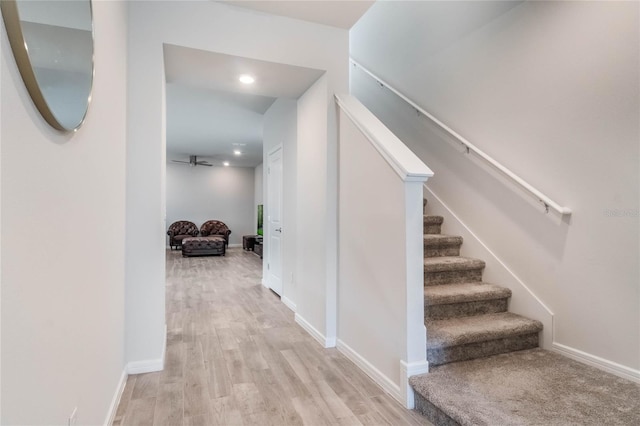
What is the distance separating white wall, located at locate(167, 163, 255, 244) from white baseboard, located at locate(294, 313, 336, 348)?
26.6ft

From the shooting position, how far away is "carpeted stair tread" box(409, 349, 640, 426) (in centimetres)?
159

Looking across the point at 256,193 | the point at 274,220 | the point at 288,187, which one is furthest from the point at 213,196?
the point at 288,187

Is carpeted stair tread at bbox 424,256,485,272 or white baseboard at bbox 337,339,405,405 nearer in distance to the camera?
white baseboard at bbox 337,339,405,405

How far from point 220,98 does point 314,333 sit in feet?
11.5

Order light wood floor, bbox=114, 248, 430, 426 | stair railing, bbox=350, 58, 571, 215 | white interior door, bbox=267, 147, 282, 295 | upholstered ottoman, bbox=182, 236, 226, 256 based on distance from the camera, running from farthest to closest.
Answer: upholstered ottoman, bbox=182, 236, 226, 256, white interior door, bbox=267, 147, 282, 295, stair railing, bbox=350, 58, 571, 215, light wood floor, bbox=114, 248, 430, 426

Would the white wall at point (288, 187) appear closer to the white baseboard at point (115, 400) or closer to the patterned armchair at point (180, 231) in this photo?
the white baseboard at point (115, 400)

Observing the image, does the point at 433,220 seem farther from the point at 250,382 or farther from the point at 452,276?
the point at 250,382

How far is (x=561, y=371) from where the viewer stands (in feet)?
6.64

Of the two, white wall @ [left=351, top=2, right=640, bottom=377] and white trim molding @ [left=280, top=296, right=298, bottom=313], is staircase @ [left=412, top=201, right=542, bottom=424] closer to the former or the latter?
white wall @ [left=351, top=2, right=640, bottom=377]

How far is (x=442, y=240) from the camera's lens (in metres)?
3.00

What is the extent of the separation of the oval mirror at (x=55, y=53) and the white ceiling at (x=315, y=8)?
1548mm

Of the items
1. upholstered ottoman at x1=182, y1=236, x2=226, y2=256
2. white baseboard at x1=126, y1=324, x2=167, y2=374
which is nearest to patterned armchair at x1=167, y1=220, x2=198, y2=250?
upholstered ottoman at x1=182, y1=236, x2=226, y2=256

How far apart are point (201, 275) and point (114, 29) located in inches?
192

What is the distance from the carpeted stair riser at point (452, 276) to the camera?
106 inches
